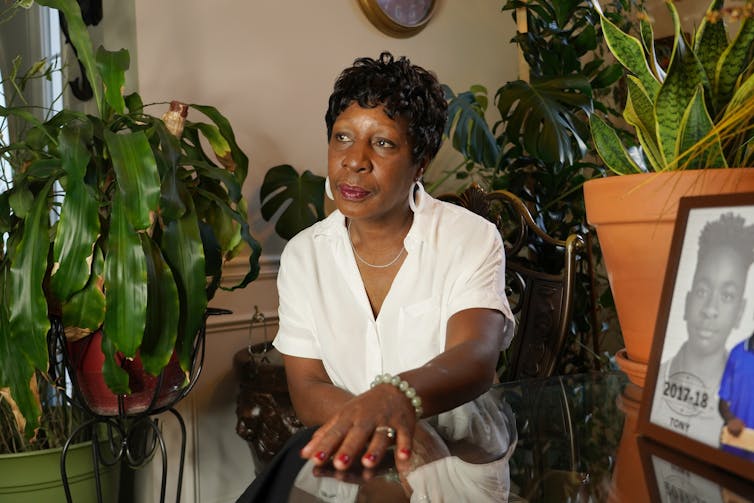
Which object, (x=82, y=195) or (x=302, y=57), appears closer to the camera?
(x=82, y=195)

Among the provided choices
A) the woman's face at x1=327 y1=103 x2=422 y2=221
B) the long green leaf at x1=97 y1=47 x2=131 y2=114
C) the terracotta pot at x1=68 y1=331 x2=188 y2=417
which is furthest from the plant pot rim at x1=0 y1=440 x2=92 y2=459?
the woman's face at x1=327 y1=103 x2=422 y2=221

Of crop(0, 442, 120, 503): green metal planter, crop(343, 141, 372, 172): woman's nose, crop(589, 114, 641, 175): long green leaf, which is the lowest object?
crop(0, 442, 120, 503): green metal planter

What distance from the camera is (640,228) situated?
86 cm

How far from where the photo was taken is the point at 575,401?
0.97 metres

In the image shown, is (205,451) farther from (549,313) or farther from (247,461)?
(549,313)

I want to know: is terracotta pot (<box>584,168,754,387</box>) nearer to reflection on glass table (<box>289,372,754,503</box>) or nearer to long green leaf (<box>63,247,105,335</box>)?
reflection on glass table (<box>289,372,754,503</box>)

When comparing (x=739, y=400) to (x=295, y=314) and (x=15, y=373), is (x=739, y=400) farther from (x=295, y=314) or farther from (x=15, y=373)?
(x=15, y=373)

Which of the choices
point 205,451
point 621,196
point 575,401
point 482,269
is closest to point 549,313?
point 482,269

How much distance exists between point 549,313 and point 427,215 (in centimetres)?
38

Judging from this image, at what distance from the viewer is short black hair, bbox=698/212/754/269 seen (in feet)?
2.00

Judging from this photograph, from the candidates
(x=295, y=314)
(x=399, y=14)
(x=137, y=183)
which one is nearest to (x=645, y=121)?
(x=295, y=314)

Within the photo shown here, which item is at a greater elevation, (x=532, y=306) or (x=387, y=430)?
(x=387, y=430)

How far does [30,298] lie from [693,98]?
4.34 feet

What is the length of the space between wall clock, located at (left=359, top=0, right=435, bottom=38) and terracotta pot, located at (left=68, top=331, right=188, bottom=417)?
167 centimetres
